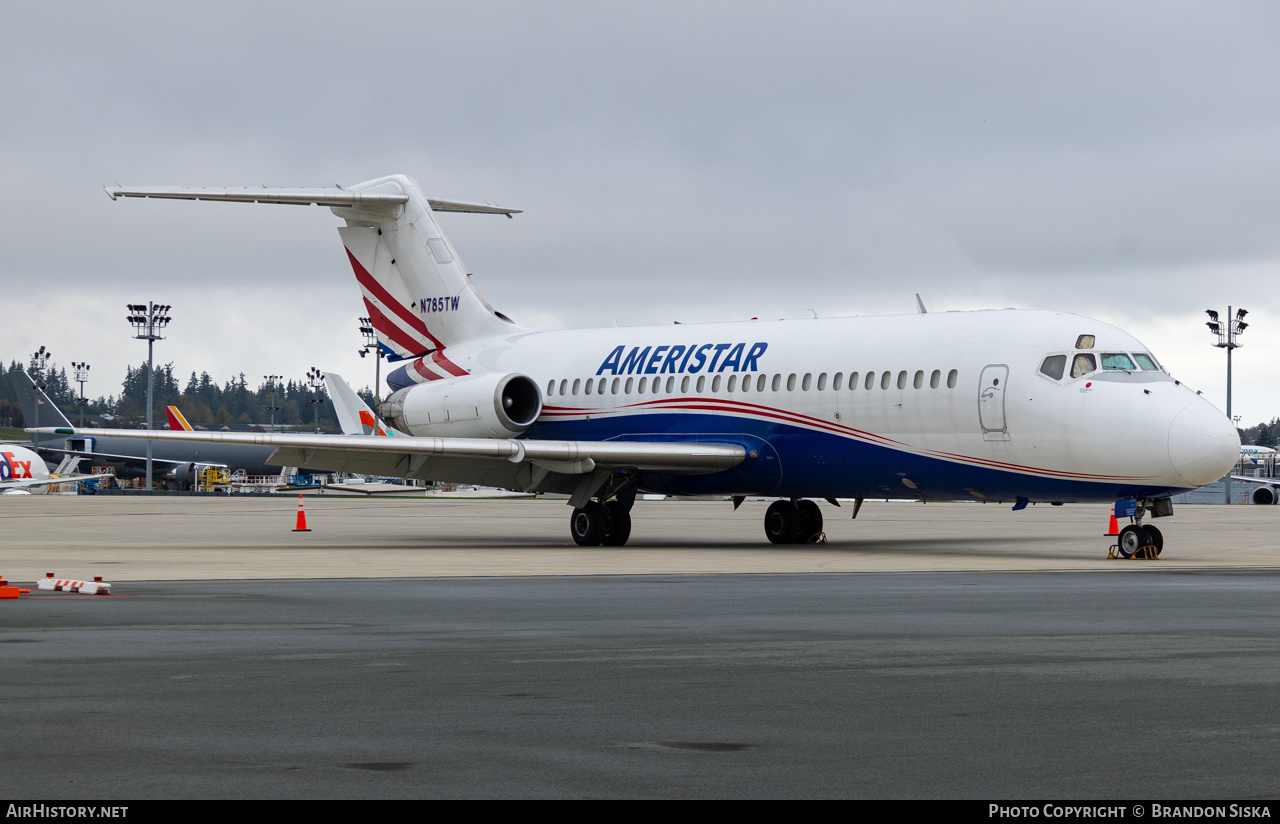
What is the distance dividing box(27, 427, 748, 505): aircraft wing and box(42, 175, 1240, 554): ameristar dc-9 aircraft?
0.17 feet

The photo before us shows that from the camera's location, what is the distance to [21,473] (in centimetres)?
8362

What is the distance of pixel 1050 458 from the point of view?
2325cm

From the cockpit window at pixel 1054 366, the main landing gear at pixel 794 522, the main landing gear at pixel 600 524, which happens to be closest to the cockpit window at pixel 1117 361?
the cockpit window at pixel 1054 366

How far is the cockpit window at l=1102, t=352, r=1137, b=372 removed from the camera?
76.4 ft

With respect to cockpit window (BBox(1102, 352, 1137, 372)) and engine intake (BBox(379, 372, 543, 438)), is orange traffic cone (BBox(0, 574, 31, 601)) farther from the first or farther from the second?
cockpit window (BBox(1102, 352, 1137, 372))

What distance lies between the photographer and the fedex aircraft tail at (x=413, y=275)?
111 ft

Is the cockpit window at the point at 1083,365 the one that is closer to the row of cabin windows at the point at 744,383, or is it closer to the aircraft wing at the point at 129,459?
the row of cabin windows at the point at 744,383

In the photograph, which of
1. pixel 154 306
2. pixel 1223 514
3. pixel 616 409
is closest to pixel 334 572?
pixel 616 409

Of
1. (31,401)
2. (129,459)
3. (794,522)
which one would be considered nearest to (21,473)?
(31,401)

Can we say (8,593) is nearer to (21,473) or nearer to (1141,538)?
(1141,538)

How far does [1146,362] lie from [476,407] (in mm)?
13144

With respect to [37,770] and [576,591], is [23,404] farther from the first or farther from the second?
[37,770]

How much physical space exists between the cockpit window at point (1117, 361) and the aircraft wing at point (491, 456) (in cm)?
688

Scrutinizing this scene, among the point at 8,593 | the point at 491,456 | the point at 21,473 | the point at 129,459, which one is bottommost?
the point at 8,593
